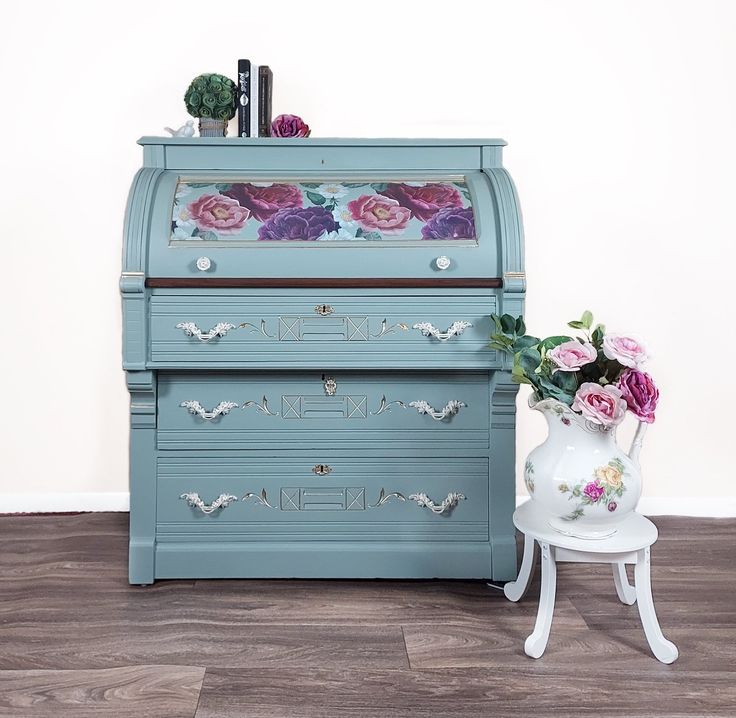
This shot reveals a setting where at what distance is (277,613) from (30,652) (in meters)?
0.62

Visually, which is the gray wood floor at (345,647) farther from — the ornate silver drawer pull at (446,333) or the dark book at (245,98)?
the dark book at (245,98)

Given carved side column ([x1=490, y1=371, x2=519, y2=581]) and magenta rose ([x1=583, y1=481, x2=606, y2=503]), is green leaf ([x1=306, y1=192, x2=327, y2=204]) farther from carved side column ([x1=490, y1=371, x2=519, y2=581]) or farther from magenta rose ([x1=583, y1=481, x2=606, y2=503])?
magenta rose ([x1=583, y1=481, x2=606, y2=503])

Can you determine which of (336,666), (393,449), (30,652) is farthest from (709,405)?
(30,652)

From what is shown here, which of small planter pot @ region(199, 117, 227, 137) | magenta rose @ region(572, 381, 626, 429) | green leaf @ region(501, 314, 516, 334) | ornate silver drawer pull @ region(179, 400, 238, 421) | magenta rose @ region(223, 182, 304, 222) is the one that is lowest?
ornate silver drawer pull @ region(179, 400, 238, 421)

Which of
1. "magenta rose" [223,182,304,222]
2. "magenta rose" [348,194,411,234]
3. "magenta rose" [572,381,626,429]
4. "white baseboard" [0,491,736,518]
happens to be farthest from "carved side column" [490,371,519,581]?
"white baseboard" [0,491,736,518]

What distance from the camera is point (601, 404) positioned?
1.97m

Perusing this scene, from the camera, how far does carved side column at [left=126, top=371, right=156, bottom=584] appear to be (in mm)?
2451

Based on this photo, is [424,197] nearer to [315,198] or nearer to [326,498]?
[315,198]

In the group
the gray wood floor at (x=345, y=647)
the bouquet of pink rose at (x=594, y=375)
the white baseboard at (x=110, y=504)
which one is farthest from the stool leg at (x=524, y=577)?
the white baseboard at (x=110, y=504)

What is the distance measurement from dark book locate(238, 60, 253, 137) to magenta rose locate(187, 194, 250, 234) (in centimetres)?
37

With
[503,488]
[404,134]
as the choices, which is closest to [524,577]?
[503,488]

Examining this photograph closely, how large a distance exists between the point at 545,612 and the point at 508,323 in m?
0.77

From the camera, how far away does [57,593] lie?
2418 mm

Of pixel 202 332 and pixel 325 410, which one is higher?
pixel 202 332
